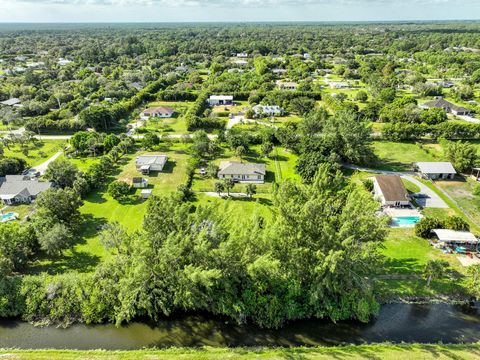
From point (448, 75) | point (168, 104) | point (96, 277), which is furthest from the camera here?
point (448, 75)

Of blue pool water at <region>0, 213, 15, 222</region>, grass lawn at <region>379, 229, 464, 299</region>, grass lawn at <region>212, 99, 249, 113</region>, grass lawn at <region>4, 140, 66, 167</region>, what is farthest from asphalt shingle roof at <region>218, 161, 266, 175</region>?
grass lawn at <region>212, 99, 249, 113</region>

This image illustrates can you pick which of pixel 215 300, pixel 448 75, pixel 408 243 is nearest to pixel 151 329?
pixel 215 300

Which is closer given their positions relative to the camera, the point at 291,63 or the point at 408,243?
the point at 408,243

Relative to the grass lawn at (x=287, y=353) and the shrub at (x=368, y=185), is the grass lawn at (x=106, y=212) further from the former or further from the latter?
the shrub at (x=368, y=185)

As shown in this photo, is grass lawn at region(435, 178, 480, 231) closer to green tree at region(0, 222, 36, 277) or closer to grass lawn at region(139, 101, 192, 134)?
green tree at region(0, 222, 36, 277)

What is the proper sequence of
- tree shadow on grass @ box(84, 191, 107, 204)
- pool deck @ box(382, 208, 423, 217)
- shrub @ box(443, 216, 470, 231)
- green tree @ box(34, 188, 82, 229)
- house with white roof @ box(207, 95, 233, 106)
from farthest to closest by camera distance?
house with white roof @ box(207, 95, 233, 106) < tree shadow on grass @ box(84, 191, 107, 204) < pool deck @ box(382, 208, 423, 217) < shrub @ box(443, 216, 470, 231) < green tree @ box(34, 188, 82, 229)

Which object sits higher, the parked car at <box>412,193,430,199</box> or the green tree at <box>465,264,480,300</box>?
the parked car at <box>412,193,430,199</box>

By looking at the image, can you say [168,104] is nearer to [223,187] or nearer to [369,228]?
[223,187]
